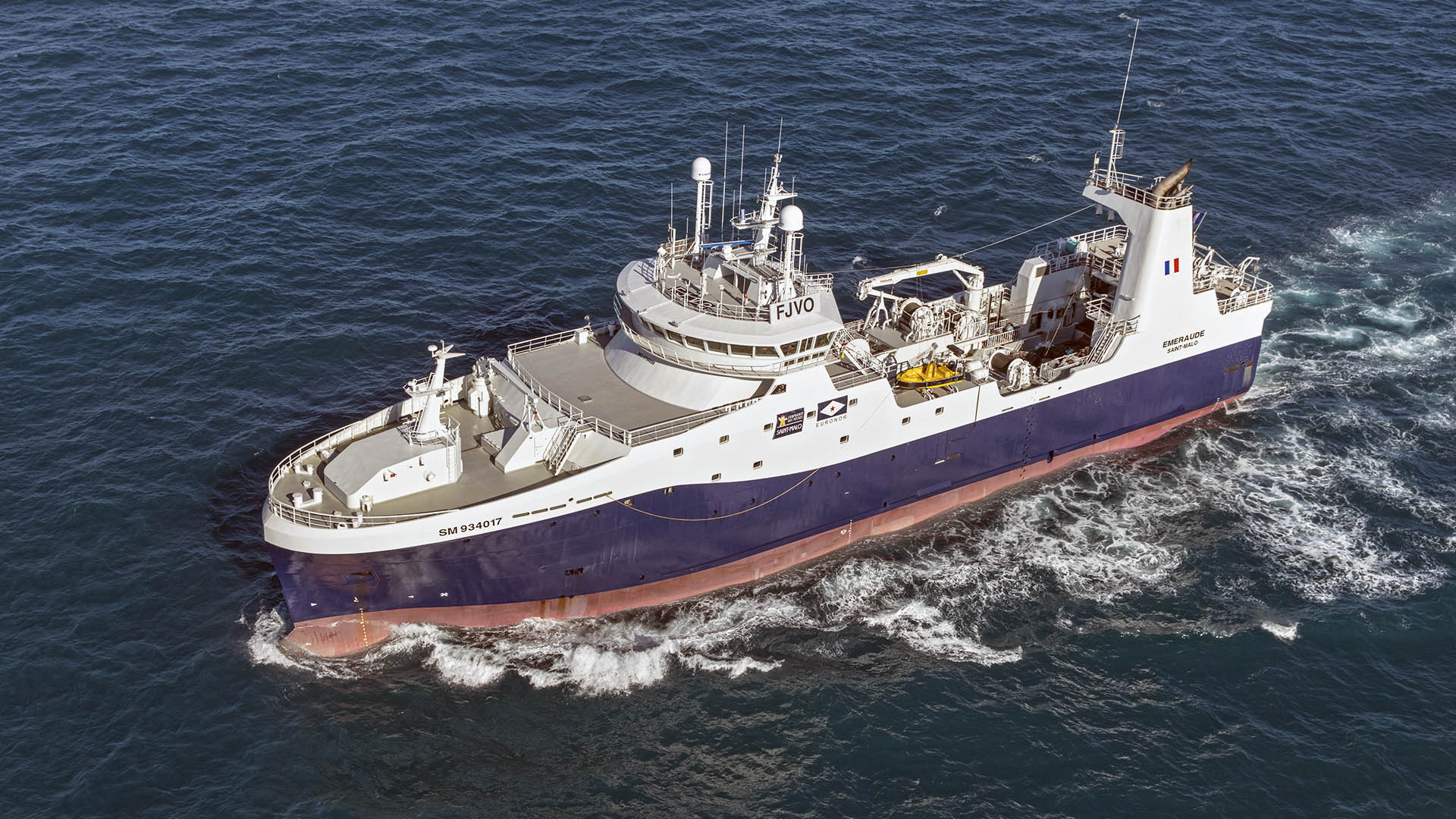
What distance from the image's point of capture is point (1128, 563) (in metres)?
46.9

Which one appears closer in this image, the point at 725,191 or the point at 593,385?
the point at 593,385

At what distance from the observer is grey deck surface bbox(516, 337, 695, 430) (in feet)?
143

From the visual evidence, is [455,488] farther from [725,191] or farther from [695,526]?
[725,191]

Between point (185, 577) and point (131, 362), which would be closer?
point (185, 577)

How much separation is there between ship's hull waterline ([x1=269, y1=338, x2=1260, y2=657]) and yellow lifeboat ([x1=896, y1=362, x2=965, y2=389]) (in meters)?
2.14

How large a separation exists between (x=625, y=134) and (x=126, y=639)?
40993 millimetres

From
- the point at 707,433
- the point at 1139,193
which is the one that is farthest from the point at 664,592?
the point at 1139,193

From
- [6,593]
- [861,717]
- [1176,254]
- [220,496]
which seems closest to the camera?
[861,717]

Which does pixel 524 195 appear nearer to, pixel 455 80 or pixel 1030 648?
pixel 455 80

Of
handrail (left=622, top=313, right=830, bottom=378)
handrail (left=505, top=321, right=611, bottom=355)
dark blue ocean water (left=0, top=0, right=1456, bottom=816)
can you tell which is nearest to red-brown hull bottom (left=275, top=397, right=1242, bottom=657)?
dark blue ocean water (left=0, top=0, right=1456, bottom=816)

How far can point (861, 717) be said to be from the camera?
1560 inches

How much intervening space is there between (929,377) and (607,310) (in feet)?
57.0

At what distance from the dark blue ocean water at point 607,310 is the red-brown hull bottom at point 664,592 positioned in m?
0.65

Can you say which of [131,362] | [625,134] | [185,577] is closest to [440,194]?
[625,134]
